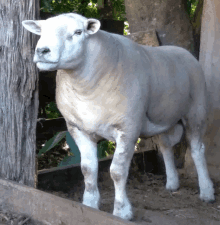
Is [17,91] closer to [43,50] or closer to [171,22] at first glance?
[43,50]

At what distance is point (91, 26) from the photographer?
2.74 metres

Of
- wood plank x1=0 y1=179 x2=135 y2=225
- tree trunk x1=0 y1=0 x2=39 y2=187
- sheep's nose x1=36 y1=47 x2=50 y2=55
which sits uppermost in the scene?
sheep's nose x1=36 y1=47 x2=50 y2=55

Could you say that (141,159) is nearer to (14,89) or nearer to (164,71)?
(164,71)

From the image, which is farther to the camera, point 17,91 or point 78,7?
point 78,7

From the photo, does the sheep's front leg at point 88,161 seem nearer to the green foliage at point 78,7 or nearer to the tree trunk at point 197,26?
the tree trunk at point 197,26

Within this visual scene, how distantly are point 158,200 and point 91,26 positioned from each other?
1.90 metres

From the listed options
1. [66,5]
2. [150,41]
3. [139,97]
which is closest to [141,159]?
[150,41]

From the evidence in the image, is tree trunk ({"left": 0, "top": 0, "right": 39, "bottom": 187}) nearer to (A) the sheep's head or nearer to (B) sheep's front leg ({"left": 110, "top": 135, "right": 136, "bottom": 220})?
(A) the sheep's head

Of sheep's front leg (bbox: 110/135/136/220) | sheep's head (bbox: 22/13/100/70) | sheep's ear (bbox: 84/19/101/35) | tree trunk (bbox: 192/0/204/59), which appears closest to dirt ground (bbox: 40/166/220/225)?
sheep's front leg (bbox: 110/135/136/220)

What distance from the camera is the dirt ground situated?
3213mm

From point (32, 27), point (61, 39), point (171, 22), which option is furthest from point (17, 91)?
point (171, 22)

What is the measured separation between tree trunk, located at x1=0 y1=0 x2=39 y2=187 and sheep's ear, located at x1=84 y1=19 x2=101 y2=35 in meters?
0.55

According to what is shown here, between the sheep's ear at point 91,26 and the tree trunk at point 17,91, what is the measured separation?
0.55 m

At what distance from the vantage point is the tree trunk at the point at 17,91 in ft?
9.79
